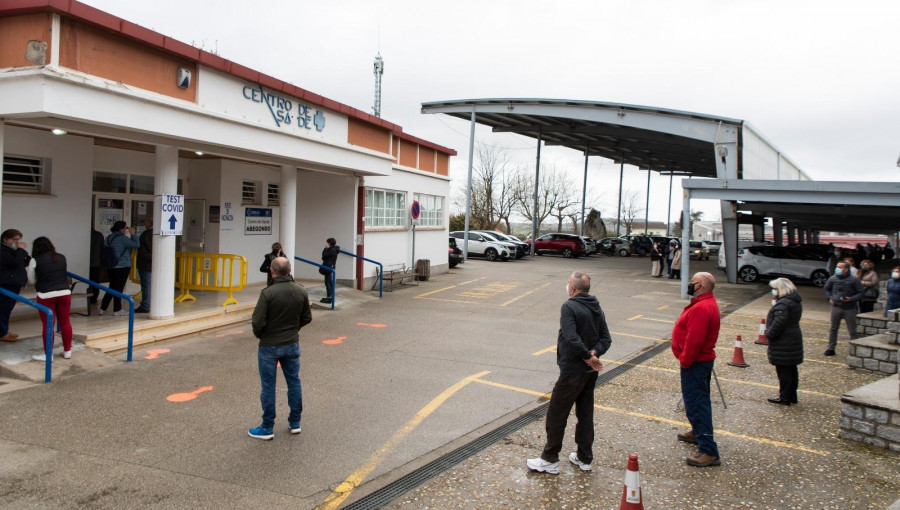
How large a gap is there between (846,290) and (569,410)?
7.52m

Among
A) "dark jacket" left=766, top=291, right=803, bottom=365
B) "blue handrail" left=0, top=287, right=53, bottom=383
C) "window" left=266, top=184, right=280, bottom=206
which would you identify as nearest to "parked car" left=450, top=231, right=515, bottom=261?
"window" left=266, top=184, right=280, bottom=206

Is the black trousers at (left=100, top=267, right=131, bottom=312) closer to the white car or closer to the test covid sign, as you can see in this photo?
the test covid sign

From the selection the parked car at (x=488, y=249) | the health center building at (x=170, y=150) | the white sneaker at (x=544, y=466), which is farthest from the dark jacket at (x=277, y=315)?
the parked car at (x=488, y=249)

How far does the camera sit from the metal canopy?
2534cm

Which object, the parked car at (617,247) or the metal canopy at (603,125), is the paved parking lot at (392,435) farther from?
the parked car at (617,247)

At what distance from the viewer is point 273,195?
16.0 metres

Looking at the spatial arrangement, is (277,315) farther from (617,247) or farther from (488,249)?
(617,247)

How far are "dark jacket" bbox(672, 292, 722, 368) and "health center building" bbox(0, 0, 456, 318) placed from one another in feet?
25.7

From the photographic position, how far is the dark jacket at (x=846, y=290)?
9969mm

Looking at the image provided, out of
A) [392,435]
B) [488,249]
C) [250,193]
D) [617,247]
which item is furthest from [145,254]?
[617,247]

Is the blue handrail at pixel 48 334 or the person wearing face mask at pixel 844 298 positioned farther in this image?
the person wearing face mask at pixel 844 298

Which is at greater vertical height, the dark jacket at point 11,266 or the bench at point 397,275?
the dark jacket at point 11,266

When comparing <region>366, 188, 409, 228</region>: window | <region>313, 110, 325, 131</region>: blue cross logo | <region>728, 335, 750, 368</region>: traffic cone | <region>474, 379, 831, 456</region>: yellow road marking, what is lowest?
<region>474, 379, 831, 456</region>: yellow road marking

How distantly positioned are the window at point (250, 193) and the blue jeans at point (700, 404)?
40.0 ft
